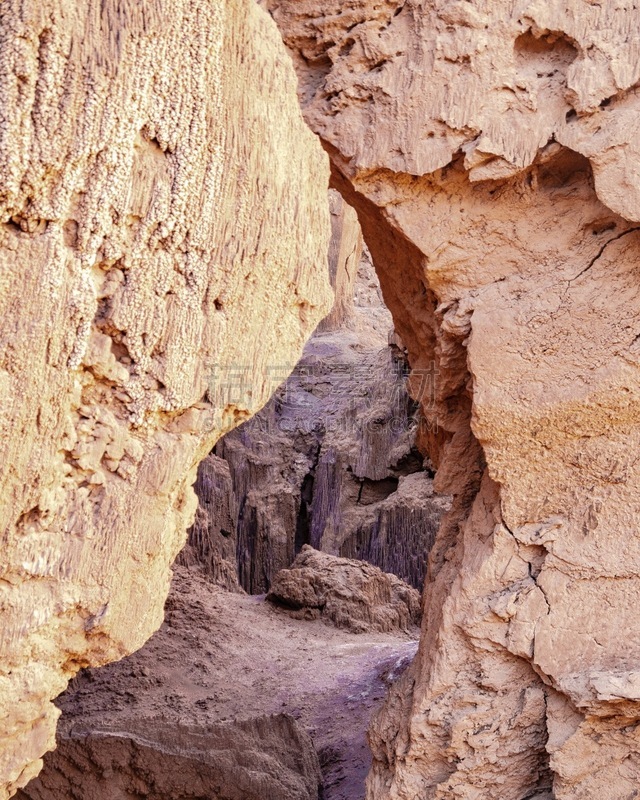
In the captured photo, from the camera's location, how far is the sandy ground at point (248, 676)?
14.2 ft

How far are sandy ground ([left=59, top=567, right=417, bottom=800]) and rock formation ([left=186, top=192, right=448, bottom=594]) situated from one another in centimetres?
162

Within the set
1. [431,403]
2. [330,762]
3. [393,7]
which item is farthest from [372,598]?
[393,7]

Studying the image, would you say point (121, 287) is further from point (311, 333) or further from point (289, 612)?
point (289, 612)

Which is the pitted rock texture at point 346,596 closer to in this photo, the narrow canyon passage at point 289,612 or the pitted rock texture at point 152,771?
the narrow canyon passage at point 289,612

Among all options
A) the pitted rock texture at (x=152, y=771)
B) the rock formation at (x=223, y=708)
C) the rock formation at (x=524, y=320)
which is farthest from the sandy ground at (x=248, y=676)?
the rock formation at (x=524, y=320)

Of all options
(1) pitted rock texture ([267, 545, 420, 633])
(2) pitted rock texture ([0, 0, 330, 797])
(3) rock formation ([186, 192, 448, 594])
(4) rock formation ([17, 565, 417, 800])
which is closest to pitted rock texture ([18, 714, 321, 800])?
(4) rock formation ([17, 565, 417, 800])

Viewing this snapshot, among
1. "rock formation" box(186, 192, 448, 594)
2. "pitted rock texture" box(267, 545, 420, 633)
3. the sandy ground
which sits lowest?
the sandy ground

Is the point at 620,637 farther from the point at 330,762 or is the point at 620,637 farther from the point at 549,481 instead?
the point at 330,762

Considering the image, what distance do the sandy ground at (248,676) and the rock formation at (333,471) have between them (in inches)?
63.6

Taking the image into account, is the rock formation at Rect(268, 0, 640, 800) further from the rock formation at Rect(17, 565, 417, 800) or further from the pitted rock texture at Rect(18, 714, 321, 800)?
the rock formation at Rect(17, 565, 417, 800)

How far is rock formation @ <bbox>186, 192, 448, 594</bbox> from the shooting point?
320 inches

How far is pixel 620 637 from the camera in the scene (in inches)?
118

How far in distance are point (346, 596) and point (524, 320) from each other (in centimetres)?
321

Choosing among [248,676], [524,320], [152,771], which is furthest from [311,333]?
[248,676]
